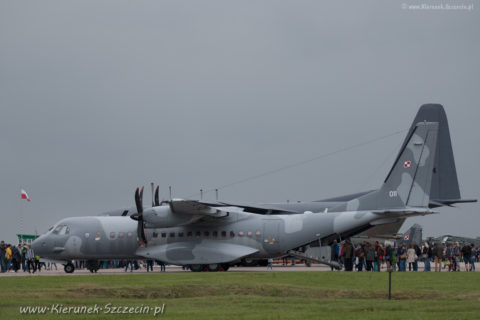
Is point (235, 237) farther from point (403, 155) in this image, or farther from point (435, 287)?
point (435, 287)

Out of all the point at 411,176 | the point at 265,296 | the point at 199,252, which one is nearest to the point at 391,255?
the point at 411,176

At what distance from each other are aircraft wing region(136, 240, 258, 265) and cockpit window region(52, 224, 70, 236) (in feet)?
17.4

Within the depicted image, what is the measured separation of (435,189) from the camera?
51.1m

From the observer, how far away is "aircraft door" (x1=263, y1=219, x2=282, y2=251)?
1508 inches

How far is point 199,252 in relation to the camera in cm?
3884

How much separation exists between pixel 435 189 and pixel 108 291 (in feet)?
106

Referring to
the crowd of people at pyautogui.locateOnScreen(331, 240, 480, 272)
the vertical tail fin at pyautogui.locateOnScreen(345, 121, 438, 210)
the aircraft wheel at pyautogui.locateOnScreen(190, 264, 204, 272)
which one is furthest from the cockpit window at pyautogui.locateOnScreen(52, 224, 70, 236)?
the vertical tail fin at pyautogui.locateOnScreen(345, 121, 438, 210)

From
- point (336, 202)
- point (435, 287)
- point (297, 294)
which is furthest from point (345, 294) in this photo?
point (336, 202)

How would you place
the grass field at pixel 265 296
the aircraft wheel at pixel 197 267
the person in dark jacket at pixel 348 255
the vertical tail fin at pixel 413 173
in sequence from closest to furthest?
1. the grass field at pixel 265 296
2. the person in dark jacket at pixel 348 255
3. the vertical tail fin at pixel 413 173
4. the aircraft wheel at pixel 197 267

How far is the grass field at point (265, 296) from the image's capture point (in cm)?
1834

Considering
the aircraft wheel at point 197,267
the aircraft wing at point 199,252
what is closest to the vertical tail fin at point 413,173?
the aircraft wing at point 199,252

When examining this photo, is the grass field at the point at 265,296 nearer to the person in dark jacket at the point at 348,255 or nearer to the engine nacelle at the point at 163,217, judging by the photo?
the person in dark jacket at the point at 348,255

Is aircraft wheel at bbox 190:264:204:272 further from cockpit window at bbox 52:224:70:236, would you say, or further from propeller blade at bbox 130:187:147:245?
cockpit window at bbox 52:224:70:236

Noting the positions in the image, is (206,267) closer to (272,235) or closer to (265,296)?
(272,235)
